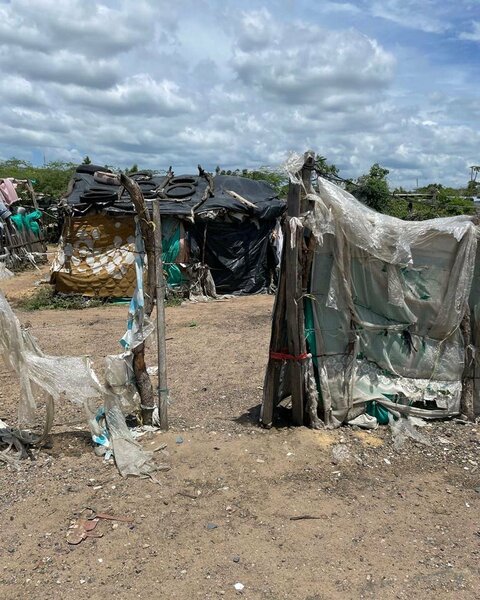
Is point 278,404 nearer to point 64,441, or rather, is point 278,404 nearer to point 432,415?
point 432,415

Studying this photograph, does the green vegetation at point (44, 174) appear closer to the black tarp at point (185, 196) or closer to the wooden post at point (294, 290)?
the black tarp at point (185, 196)

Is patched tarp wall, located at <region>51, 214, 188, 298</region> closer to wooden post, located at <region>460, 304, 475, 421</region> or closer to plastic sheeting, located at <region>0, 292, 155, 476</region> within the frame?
plastic sheeting, located at <region>0, 292, 155, 476</region>

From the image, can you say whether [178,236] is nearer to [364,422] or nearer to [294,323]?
[294,323]

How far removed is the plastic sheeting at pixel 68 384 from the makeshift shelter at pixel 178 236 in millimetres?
7584

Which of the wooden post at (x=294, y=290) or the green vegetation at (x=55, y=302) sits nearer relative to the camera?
the wooden post at (x=294, y=290)

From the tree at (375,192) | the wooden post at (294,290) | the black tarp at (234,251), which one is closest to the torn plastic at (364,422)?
the wooden post at (294,290)

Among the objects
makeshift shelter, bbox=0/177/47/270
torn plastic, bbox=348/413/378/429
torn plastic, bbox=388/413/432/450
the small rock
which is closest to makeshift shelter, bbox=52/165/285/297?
makeshift shelter, bbox=0/177/47/270

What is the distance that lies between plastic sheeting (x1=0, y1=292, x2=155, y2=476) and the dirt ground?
0.19 m

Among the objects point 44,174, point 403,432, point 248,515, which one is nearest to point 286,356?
point 403,432

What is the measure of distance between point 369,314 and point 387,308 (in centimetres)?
18

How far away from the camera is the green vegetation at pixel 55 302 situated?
1200cm

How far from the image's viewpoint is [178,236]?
1289 cm

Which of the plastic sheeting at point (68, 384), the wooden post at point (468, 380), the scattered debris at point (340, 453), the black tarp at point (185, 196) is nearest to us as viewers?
the plastic sheeting at point (68, 384)

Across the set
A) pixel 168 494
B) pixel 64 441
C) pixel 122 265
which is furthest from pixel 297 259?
pixel 122 265
